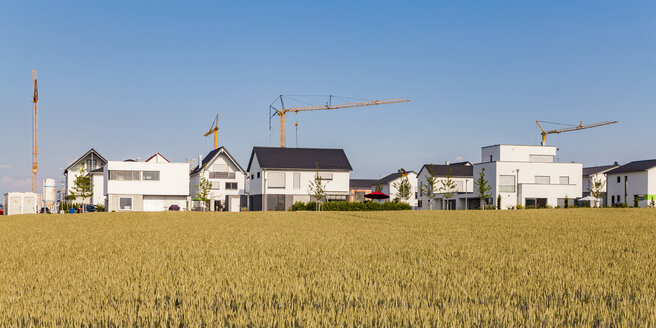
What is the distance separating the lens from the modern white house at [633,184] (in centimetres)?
6975

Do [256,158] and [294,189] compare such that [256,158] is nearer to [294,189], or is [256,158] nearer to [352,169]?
[294,189]

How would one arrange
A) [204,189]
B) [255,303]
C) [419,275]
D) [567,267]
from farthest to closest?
[204,189] < [567,267] < [419,275] < [255,303]

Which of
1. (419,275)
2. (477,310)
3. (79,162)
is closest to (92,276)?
(419,275)

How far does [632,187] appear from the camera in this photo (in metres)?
73.0

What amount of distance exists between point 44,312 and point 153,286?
155 centimetres

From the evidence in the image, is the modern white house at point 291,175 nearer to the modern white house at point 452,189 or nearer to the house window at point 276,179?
the house window at point 276,179

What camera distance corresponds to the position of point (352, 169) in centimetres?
6575

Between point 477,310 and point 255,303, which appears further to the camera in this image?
point 255,303

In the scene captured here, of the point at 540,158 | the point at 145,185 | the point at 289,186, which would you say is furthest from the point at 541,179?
the point at 145,185

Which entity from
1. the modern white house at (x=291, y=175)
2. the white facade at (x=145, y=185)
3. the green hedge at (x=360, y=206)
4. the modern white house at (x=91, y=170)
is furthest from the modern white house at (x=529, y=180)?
the modern white house at (x=91, y=170)

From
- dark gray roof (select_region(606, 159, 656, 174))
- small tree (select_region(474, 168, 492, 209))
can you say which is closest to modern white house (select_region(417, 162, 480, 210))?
small tree (select_region(474, 168, 492, 209))

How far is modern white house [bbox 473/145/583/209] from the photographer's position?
65875 mm

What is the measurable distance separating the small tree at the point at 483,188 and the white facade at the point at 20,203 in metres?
46.2

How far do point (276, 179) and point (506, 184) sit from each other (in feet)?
88.7
